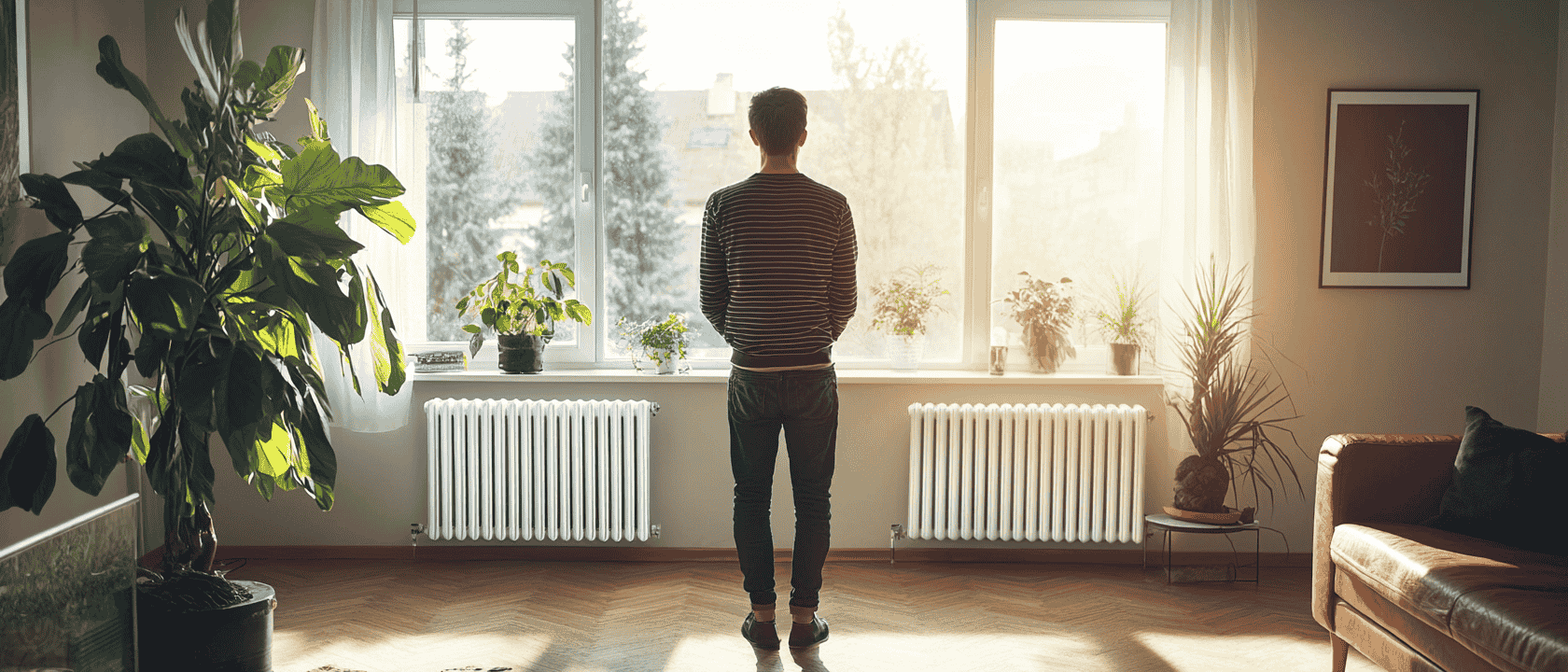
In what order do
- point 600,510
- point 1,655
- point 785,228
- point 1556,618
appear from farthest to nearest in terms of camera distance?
point 600,510, point 785,228, point 1556,618, point 1,655

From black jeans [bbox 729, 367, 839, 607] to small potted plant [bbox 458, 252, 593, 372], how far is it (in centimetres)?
128

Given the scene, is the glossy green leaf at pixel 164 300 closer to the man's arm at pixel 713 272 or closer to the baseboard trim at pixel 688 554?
the man's arm at pixel 713 272

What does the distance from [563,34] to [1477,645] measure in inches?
137

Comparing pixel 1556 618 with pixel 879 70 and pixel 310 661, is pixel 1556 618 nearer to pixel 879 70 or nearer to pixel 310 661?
pixel 879 70

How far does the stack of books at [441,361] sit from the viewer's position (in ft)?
12.0

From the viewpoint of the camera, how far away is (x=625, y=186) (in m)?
3.75

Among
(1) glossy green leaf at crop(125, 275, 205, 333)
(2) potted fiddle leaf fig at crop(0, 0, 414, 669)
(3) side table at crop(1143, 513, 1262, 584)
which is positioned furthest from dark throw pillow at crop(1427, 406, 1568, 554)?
(1) glossy green leaf at crop(125, 275, 205, 333)

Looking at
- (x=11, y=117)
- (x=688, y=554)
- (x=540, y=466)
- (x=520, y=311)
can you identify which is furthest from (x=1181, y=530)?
(x=11, y=117)

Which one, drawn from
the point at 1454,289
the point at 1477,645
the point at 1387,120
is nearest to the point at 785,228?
the point at 1477,645

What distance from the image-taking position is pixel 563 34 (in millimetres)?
3723

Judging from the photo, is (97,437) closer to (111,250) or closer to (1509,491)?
(111,250)

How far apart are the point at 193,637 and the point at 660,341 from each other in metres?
1.80

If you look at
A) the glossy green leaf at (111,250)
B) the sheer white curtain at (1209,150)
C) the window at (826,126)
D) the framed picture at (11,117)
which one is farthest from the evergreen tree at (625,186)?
the sheer white curtain at (1209,150)

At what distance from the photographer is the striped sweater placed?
7.89ft
